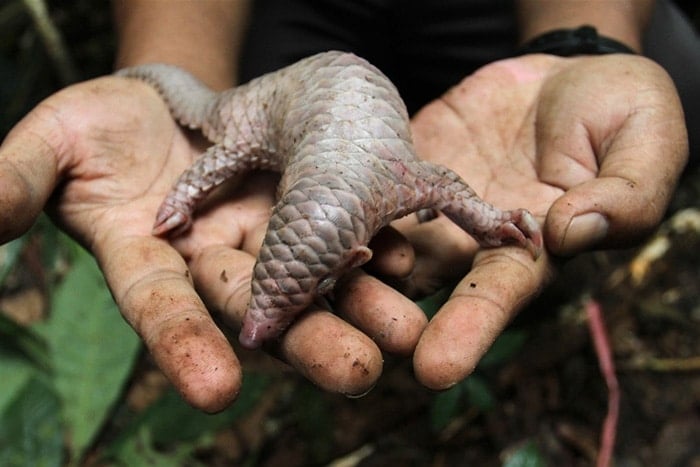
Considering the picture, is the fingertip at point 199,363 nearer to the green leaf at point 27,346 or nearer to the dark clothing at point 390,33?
the green leaf at point 27,346

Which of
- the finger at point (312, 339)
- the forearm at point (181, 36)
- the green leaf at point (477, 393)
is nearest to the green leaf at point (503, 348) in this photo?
the green leaf at point (477, 393)

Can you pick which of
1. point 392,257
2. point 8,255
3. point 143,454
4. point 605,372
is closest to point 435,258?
point 392,257

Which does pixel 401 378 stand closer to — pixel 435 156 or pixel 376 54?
pixel 435 156

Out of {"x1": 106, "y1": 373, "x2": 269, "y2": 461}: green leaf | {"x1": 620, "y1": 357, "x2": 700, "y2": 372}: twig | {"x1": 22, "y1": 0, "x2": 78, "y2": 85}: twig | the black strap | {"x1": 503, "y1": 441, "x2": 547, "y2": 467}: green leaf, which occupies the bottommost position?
{"x1": 620, "y1": 357, "x2": 700, "y2": 372}: twig

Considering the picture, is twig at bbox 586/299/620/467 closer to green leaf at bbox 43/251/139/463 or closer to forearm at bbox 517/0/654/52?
forearm at bbox 517/0/654/52

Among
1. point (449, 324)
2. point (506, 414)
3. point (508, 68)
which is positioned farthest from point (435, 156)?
point (506, 414)

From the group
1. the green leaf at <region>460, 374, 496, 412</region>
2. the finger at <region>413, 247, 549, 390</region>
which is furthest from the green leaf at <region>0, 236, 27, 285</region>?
the finger at <region>413, 247, 549, 390</region>
